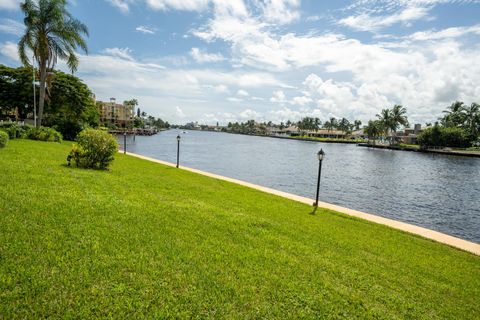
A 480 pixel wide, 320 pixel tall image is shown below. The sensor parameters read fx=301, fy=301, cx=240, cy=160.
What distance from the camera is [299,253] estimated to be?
618cm

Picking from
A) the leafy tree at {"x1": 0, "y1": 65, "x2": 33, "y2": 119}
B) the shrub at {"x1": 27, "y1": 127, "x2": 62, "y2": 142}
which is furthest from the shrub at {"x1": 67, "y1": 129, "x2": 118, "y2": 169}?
the leafy tree at {"x1": 0, "y1": 65, "x2": 33, "y2": 119}

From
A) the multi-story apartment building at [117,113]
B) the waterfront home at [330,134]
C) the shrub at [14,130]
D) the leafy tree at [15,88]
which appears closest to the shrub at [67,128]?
the shrub at [14,130]

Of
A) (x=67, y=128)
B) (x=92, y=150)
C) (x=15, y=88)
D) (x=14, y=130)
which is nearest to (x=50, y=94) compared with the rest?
(x=15, y=88)

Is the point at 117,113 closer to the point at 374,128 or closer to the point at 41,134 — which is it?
the point at 374,128

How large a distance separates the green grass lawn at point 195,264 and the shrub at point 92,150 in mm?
3974

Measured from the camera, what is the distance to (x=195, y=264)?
498cm

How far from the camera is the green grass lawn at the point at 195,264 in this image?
390 cm

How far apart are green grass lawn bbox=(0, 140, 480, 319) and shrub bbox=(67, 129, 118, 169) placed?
397 cm

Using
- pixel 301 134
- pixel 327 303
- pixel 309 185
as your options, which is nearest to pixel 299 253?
pixel 327 303

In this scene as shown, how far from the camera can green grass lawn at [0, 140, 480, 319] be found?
390 centimetres

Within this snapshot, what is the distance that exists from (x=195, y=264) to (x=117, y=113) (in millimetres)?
163757

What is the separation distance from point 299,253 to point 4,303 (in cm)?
479

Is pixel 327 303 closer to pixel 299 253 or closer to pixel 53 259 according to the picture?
pixel 299 253

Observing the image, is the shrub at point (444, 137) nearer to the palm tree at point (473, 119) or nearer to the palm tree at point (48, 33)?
the palm tree at point (473, 119)
